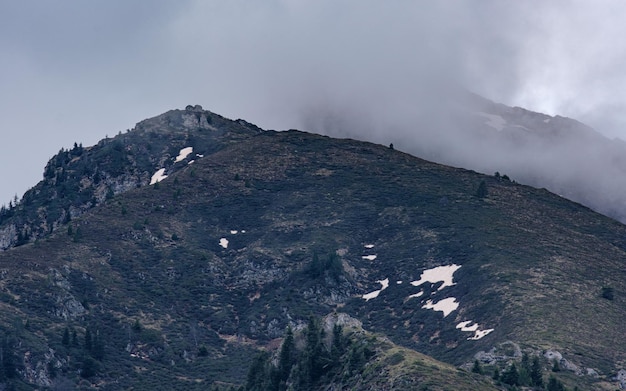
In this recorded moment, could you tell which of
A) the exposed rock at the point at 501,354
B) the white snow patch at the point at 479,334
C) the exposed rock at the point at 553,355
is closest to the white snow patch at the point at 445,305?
the white snow patch at the point at 479,334

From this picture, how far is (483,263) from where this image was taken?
162625mm

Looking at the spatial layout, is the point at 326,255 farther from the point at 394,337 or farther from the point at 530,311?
the point at 530,311

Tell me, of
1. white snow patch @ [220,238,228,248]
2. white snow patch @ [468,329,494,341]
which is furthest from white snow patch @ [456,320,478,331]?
white snow patch @ [220,238,228,248]

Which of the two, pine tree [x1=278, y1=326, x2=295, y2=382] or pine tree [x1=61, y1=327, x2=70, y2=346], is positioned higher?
pine tree [x1=278, y1=326, x2=295, y2=382]

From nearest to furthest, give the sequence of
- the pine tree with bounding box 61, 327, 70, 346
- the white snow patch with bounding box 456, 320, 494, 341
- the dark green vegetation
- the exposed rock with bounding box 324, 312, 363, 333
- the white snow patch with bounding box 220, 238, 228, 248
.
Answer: the dark green vegetation
the exposed rock with bounding box 324, 312, 363, 333
the white snow patch with bounding box 456, 320, 494, 341
the pine tree with bounding box 61, 327, 70, 346
the white snow patch with bounding box 220, 238, 228, 248

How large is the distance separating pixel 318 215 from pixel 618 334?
6355 cm

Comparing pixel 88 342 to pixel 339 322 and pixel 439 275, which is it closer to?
pixel 339 322

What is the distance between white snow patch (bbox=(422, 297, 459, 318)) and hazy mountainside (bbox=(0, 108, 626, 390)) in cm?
31

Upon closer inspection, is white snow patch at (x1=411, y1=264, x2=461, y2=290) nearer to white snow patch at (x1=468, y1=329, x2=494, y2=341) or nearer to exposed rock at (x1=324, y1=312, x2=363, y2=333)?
white snow patch at (x1=468, y1=329, x2=494, y2=341)

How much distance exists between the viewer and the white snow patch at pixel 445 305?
151050mm

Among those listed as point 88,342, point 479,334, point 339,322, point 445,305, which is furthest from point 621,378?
point 88,342

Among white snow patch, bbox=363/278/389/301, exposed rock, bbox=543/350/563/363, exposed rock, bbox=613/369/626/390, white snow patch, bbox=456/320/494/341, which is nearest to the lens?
exposed rock, bbox=613/369/626/390

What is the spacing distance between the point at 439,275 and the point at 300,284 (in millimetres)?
19849

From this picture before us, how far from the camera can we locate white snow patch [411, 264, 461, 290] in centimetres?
16300
